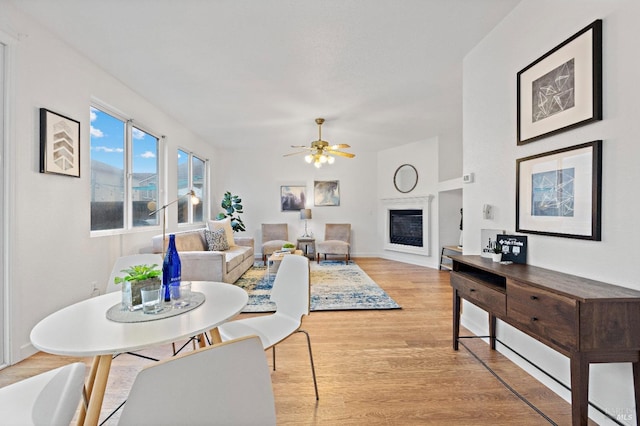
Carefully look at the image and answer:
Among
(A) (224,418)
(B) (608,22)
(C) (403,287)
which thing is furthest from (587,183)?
(C) (403,287)

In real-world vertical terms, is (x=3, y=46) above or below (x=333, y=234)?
above

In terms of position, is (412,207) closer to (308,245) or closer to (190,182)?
(308,245)

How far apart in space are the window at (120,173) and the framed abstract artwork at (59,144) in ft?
1.33

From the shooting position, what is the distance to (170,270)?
160cm

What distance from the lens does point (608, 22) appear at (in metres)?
1.56

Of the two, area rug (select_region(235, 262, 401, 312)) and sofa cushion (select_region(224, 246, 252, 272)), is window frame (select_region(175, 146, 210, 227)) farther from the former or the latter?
area rug (select_region(235, 262, 401, 312))

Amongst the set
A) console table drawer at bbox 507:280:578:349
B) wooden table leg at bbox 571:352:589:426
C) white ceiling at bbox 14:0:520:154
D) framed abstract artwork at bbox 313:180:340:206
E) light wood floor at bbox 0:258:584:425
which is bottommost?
light wood floor at bbox 0:258:584:425

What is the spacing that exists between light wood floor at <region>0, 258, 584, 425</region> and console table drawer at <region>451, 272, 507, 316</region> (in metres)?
0.54

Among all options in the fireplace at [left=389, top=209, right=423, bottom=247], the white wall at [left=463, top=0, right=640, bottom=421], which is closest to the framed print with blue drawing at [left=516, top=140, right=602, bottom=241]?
the white wall at [left=463, top=0, right=640, bottom=421]

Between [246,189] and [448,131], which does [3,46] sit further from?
[448,131]

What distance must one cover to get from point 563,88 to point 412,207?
468 cm

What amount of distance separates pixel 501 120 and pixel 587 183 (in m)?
1.02

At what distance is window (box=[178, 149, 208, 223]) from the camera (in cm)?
543

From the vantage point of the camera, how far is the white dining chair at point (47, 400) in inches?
38.2
